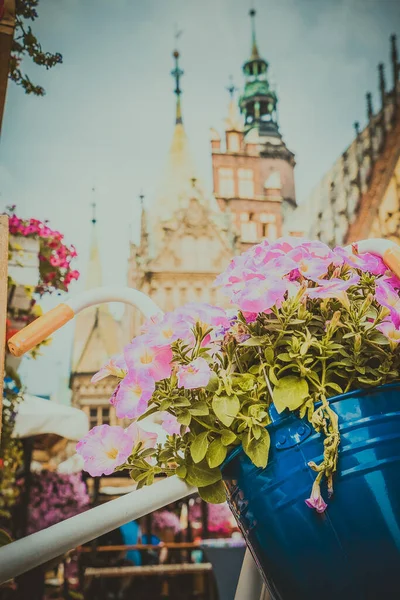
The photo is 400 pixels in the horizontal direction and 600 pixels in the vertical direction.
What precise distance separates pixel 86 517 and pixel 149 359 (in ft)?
0.53

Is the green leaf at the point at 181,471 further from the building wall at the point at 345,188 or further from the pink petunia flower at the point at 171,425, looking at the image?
the building wall at the point at 345,188

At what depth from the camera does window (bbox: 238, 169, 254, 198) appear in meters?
12.8

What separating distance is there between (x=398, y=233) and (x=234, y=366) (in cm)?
957

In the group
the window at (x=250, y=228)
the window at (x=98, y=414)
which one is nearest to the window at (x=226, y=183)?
the window at (x=250, y=228)

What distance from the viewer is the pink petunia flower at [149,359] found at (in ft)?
2.32

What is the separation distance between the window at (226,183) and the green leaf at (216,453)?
40.7 ft

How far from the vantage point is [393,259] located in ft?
2.40

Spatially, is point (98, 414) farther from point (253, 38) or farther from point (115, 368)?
point (115, 368)

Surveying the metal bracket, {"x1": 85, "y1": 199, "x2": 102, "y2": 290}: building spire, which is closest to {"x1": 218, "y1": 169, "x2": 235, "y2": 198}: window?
{"x1": 85, "y1": 199, "x2": 102, "y2": 290}: building spire

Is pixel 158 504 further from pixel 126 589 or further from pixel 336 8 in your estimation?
pixel 336 8

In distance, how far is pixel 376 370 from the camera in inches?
26.6

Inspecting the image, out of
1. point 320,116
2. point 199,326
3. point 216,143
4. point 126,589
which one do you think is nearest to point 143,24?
point 320,116

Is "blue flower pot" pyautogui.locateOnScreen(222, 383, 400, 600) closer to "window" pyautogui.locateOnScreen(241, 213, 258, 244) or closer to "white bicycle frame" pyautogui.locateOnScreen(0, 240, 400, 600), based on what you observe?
"white bicycle frame" pyautogui.locateOnScreen(0, 240, 400, 600)

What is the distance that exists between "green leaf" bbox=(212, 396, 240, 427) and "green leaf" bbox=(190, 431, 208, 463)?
29 mm
